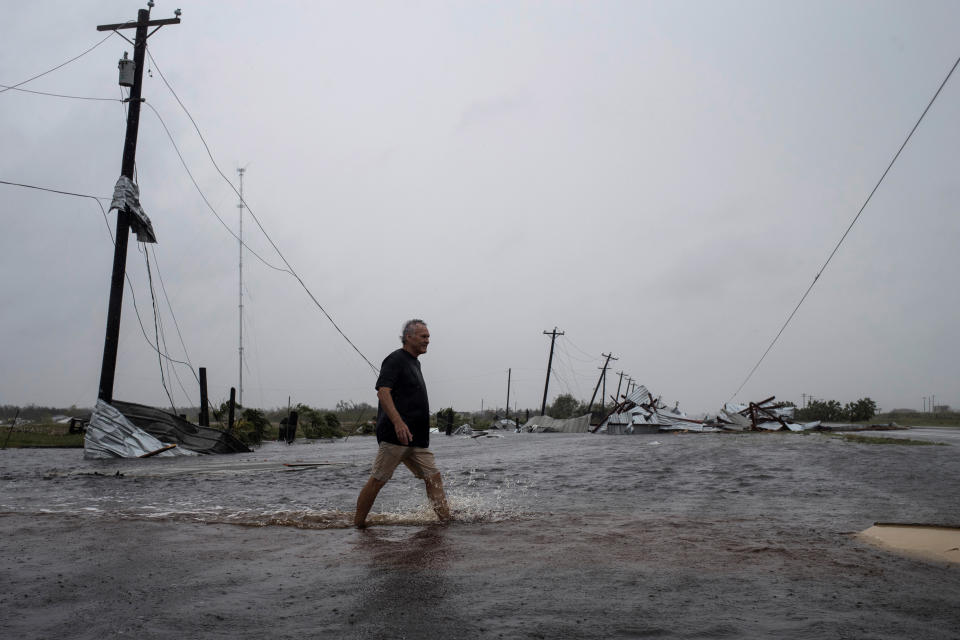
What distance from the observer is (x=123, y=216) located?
16625 millimetres

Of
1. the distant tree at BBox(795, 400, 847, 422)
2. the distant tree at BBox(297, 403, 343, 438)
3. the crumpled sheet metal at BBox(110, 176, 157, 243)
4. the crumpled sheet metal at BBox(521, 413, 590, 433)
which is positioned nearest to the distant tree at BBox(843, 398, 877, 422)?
the distant tree at BBox(795, 400, 847, 422)

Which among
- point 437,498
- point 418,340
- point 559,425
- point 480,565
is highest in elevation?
point 418,340

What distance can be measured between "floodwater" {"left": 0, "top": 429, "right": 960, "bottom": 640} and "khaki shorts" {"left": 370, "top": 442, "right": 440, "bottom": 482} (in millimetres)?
473

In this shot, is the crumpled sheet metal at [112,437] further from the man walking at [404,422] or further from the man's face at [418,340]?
the man's face at [418,340]

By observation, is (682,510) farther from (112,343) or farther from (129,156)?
(129,156)

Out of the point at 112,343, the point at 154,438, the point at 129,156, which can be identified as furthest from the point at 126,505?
the point at 129,156

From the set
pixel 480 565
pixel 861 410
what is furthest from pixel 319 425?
pixel 861 410

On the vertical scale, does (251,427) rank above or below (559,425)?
above

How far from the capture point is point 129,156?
55.4ft

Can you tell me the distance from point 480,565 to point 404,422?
214cm

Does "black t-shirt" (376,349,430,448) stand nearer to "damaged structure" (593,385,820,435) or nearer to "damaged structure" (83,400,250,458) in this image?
"damaged structure" (83,400,250,458)

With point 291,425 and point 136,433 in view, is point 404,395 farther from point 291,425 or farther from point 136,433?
point 291,425

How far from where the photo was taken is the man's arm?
6008 mm

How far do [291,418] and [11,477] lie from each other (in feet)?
66.4
